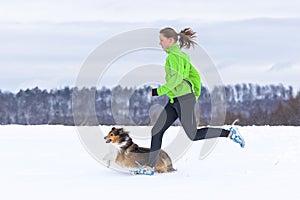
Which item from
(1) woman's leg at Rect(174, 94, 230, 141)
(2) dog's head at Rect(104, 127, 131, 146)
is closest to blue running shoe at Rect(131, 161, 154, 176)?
(2) dog's head at Rect(104, 127, 131, 146)

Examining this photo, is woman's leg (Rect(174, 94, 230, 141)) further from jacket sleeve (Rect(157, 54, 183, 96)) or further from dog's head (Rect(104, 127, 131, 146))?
dog's head (Rect(104, 127, 131, 146))

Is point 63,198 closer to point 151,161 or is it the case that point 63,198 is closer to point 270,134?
point 151,161

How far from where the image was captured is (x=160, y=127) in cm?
692

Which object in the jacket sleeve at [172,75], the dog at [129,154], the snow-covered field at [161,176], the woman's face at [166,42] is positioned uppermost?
the woman's face at [166,42]

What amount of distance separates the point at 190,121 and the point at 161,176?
0.81 metres

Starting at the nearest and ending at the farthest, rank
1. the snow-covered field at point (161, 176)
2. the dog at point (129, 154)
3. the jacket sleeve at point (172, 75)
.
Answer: the snow-covered field at point (161, 176) → the jacket sleeve at point (172, 75) → the dog at point (129, 154)

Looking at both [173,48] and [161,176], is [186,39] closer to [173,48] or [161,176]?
[173,48]

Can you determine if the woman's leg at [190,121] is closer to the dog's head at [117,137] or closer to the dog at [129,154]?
the dog at [129,154]

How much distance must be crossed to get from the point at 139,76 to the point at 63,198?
4046 millimetres

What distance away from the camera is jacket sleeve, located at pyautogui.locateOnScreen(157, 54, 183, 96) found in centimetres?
655

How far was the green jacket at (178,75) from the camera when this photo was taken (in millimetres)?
6570

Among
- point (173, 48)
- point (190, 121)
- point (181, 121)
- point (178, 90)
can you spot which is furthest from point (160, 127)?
point (173, 48)

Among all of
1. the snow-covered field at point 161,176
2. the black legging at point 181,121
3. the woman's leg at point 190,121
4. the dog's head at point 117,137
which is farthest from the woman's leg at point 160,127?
the dog's head at point 117,137

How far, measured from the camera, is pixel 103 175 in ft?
22.6
